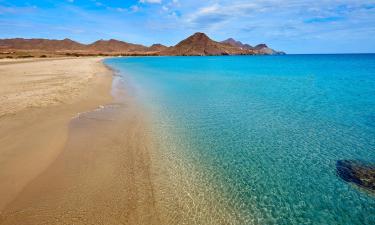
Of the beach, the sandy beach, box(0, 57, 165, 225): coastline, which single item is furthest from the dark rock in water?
the sandy beach

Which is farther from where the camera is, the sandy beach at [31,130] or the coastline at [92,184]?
the sandy beach at [31,130]

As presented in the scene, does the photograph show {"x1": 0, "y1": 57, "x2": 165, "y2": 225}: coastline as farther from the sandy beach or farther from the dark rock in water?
the dark rock in water

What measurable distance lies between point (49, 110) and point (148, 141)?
7032 millimetres

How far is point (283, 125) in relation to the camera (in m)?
12.5

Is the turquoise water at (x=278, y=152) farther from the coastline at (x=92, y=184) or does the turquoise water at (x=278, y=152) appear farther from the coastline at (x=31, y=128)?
the coastline at (x=31, y=128)

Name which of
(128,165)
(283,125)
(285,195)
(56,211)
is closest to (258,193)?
(285,195)

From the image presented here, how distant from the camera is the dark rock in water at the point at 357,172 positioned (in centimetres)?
704

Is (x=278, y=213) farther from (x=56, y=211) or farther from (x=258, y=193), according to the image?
(x=56, y=211)

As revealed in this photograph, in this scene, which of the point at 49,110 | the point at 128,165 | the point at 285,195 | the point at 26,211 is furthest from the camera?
the point at 49,110

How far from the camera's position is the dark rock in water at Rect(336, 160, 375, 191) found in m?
7.04

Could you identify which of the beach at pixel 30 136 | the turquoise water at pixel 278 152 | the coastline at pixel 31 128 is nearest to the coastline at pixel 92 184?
the beach at pixel 30 136

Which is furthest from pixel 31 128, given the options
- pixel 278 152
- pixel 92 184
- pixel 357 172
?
pixel 357 172

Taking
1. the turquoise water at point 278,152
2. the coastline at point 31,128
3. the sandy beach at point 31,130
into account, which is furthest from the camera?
the coastline at point 31,128

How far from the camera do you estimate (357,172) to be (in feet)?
25.0
